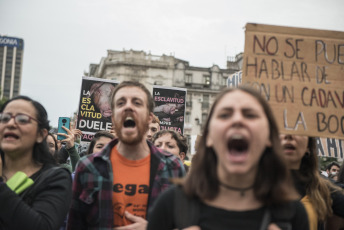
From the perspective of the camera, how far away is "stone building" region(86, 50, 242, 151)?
49781mm

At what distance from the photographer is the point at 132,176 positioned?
2922 mm

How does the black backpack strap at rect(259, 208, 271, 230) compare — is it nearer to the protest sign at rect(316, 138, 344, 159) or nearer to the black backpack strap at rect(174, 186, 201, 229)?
the black backpack strap at rect(174, 186, 201, 229)

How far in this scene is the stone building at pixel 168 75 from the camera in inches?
1960

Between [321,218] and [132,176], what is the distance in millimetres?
1410

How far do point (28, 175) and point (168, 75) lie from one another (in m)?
48.5

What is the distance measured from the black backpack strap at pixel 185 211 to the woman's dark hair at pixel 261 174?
37 millimetres

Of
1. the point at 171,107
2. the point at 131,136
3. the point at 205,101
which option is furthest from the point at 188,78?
the point at 131,136

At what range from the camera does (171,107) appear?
8.15 m

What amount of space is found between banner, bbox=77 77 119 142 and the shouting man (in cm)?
404

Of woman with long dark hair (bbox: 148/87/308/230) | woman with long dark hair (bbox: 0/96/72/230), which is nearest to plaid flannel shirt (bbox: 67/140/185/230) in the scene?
woman with long dark hair (bbox: 0/96/72/230)

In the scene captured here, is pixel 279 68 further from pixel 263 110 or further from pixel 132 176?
pixel 132 176

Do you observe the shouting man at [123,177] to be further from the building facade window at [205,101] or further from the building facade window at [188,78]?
the building facade window at [188,78]

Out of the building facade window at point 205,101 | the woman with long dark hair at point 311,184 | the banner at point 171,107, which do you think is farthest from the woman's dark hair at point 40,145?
the building facade window at point 205,101

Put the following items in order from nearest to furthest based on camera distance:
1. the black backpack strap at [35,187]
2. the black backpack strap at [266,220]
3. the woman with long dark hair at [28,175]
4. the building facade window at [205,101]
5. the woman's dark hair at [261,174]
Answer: the black backpack strap at [266,220] < the woman's dark hair at [261,174] < the woman with long dark hair at [28,175] < the black backpack strap at [35,187] < the building facade window at [205,101]
